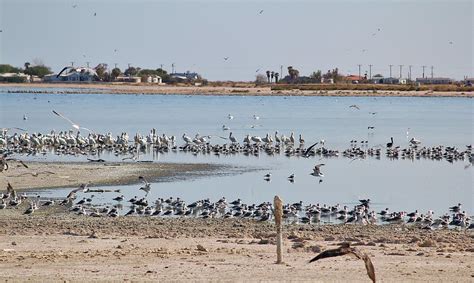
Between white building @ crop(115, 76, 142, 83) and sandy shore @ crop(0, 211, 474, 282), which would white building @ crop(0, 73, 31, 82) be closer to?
white building @ crop(115, 76, 142, 83)

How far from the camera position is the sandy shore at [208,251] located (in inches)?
545

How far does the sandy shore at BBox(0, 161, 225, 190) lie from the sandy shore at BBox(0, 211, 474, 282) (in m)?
6.13

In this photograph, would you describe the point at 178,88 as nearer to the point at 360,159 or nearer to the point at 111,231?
the point at 360,159

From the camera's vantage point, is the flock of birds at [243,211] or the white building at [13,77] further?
the white building at [13,77]

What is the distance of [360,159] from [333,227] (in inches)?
688

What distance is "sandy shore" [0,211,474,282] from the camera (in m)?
13.9

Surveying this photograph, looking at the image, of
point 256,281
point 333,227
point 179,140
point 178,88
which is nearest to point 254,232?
point 333,227

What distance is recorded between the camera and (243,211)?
21.5 meters

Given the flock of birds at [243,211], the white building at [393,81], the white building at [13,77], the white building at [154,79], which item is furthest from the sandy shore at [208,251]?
the white building at [393,81]

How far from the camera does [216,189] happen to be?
27.0 m

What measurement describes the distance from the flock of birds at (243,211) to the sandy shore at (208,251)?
2.26 feet

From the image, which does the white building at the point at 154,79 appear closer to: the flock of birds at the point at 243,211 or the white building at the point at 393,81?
the white building at the point at 393,81

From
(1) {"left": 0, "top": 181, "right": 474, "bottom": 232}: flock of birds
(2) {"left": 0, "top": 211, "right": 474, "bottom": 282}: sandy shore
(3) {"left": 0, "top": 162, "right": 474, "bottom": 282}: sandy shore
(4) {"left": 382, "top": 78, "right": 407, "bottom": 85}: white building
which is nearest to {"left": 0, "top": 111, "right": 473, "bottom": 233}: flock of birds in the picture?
(1) {"left": 0, "top": 181, "right": 474, "bottom": 232}: flock of birds

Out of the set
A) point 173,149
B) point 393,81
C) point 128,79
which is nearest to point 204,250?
point 173,149
